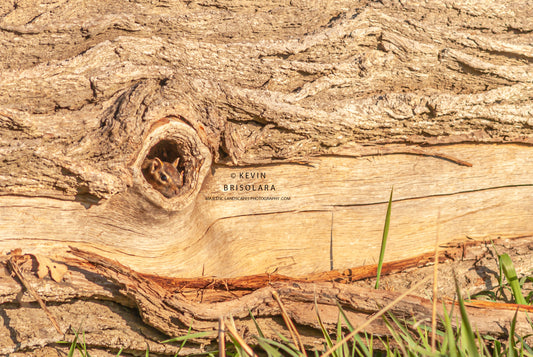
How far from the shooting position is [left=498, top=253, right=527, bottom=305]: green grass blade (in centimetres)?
240

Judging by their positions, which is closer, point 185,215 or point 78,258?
point 78,258

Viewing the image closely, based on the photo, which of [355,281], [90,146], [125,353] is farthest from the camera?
[355,281]

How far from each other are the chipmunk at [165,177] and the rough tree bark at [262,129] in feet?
0.17

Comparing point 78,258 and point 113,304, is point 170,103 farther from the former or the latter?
point 113,304

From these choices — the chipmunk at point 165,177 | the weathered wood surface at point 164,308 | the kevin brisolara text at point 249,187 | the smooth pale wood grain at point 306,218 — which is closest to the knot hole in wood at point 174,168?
the chipmunk at point 165,177

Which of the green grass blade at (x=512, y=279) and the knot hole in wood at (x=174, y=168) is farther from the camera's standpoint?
the green grass blade at (x=512, y=279)

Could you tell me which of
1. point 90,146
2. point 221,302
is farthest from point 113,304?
point 90,146

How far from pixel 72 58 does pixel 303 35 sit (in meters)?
1.14

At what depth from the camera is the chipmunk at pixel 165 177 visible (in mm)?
2248

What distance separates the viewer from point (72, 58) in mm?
2154

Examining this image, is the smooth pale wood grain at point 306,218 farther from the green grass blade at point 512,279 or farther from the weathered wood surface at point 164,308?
the green grass blade at point 512,279

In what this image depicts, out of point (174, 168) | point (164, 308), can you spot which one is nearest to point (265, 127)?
point (174, 168)

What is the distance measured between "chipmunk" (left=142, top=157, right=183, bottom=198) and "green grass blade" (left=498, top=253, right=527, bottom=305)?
5.84ft

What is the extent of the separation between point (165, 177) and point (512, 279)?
1.90 meters
